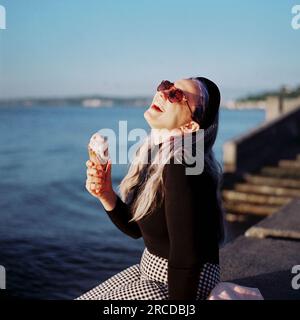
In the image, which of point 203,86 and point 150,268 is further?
point 150,268

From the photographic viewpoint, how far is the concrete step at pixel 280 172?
1226 cm

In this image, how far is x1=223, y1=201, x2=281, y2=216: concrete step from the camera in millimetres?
11117

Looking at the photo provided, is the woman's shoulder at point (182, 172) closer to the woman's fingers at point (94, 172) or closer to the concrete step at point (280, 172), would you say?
the woman's fingers at point (94, 172)

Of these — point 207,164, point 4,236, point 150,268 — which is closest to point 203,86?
point 207,164

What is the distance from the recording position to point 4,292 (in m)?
6.71

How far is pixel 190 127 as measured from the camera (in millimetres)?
2859

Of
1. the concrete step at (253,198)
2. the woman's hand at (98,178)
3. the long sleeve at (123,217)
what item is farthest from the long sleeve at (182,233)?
the concrete step at (253,198)

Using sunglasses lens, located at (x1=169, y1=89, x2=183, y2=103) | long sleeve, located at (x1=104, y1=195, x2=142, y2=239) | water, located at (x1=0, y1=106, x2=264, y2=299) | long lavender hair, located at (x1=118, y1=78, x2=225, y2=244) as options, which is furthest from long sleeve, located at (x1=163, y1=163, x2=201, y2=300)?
water, located at (x1=0, y1=106, x2=264, y2=299)

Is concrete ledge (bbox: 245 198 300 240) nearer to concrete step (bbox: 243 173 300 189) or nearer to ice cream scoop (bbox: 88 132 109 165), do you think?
ice cream scoop (bbox: 88 132 109 165)

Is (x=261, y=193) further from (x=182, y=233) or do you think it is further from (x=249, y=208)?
(x=182, y=233)

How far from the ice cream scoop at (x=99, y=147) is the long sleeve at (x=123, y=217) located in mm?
366

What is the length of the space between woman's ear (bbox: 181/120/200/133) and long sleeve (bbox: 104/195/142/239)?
0.64 meters
